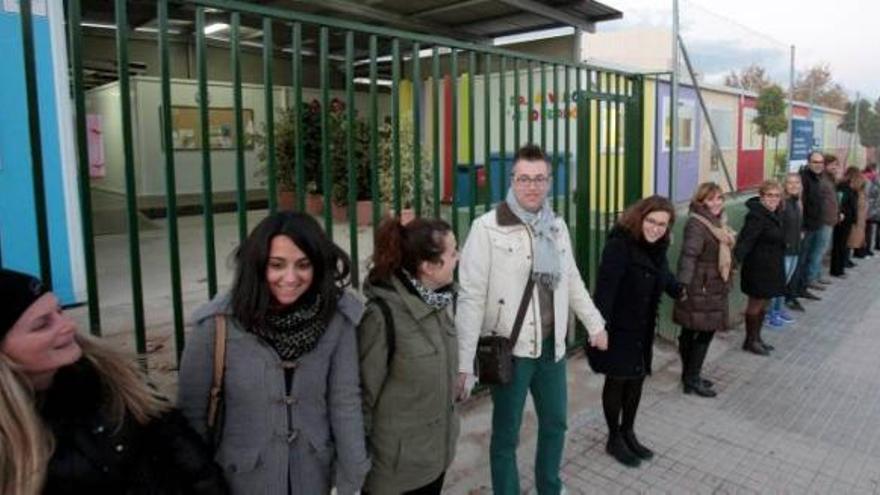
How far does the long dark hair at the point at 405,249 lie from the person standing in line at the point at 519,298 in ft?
1.93

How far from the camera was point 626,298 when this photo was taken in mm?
3551

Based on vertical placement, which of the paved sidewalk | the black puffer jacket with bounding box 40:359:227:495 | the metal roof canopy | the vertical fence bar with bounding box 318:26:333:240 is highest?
the metal roof canopy

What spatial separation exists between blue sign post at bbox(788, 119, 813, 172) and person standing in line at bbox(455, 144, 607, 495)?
837 centimetres

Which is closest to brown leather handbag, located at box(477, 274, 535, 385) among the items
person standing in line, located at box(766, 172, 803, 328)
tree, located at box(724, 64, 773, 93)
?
person standing in line, located at box(766, 172, 803, 328)

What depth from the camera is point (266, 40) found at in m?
2.84

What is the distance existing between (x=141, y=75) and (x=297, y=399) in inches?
494

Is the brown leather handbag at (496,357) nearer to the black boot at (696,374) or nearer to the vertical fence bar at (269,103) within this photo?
the vertical fence bar at (269,103)

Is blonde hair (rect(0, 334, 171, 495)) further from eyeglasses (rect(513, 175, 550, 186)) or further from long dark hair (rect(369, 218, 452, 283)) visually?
eyeglasses (rect(513, 175, 550, 186))

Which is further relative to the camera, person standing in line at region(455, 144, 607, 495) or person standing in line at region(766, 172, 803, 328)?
person standing in line at region(766, 172, 803, 328)

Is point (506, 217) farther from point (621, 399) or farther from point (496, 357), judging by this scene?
point (621, 399)

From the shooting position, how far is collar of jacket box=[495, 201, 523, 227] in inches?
119

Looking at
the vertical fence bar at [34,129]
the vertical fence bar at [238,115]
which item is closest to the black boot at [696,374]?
the vertical fence bar at [238,115]

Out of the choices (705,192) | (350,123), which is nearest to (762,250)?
(705,192)

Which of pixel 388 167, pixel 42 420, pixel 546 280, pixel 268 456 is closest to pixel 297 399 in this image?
pixel 268 456
